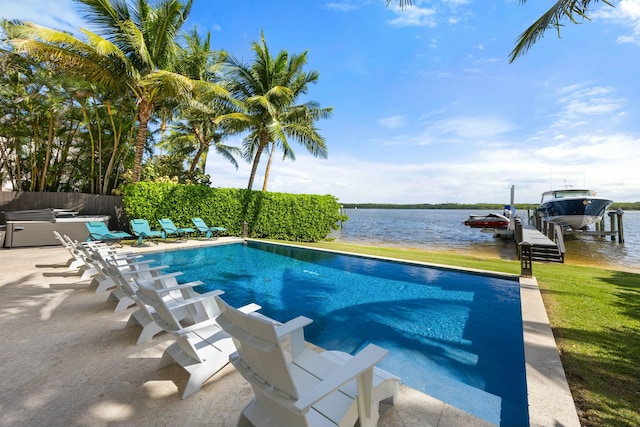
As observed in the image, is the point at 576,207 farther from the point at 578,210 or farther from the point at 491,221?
the point at 491,221

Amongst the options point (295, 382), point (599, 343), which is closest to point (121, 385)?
point (295, 382)

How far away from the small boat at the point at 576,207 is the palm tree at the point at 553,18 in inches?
774

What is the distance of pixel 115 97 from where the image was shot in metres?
13.6

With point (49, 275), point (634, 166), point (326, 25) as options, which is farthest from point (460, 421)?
point (634, 166)

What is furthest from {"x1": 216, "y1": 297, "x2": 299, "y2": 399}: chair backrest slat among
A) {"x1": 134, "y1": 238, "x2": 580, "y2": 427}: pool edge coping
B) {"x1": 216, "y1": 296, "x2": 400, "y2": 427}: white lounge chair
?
{"x1": 134, "y1": 238, "x2": 580, "y2": 427}: pool edge coping

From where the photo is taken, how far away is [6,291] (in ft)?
17.4

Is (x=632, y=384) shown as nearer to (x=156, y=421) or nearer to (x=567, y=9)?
(x=156, y=421)

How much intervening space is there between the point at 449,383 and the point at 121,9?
16.4 metres

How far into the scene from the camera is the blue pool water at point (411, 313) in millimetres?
3141

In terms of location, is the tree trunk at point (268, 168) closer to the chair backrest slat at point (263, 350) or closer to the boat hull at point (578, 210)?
the chair backrest slat at point (263, 350)

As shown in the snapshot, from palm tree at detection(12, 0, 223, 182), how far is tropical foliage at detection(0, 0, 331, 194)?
4cm

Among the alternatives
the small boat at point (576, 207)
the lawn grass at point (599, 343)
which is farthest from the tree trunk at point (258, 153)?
the small boat at point (576, 207)

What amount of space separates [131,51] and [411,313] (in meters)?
14.6

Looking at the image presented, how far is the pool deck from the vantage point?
85.6 inches
